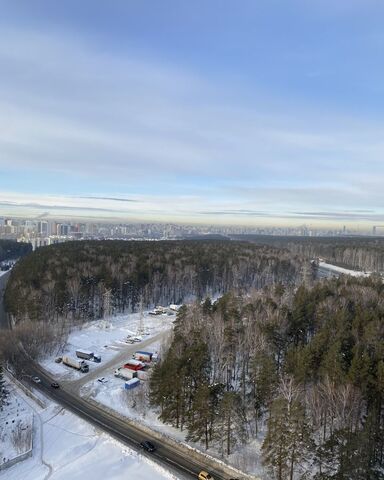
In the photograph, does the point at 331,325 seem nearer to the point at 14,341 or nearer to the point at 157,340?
the point at 157,340

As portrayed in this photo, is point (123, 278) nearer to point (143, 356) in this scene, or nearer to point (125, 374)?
point (143, 356)

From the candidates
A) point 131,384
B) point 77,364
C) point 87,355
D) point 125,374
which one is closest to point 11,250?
point 87,355

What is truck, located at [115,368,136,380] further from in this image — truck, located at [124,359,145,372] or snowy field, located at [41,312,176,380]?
snowy field, located at [41,312,176,380]

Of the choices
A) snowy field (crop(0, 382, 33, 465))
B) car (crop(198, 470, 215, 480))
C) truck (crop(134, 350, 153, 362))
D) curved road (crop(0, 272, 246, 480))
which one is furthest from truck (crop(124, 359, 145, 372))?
car (crop(198, 470, 215, 480))

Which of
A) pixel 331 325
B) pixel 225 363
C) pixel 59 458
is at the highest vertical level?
pixel 331 325

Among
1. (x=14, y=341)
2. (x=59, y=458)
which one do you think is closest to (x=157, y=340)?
(x=14, y=341)

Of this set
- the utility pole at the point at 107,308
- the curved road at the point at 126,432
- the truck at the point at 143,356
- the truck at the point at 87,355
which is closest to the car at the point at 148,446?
the curved road at the point at 126,432
